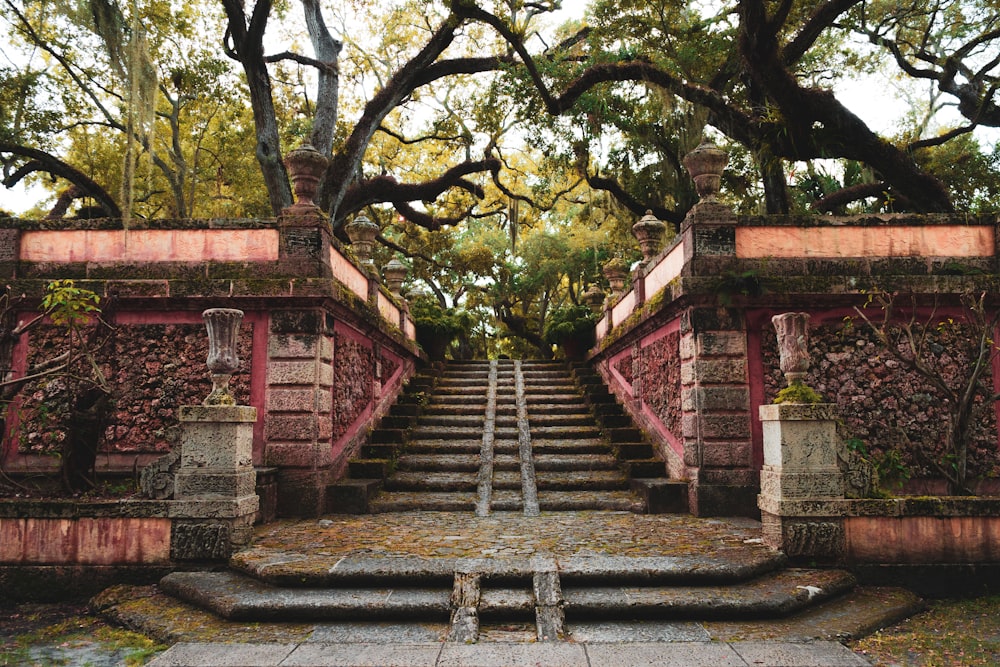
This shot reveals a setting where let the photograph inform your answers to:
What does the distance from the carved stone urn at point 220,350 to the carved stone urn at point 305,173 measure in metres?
1.93

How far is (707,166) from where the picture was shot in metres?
6.80

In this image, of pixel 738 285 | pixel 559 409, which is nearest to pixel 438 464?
pixel 559 409

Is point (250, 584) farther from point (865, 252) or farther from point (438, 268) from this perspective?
point (438, 268)

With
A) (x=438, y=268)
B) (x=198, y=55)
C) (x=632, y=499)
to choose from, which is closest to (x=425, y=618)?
(x=632, y=499)

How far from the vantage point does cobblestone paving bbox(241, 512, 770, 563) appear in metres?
4.99

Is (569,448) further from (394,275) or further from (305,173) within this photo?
(394,275)

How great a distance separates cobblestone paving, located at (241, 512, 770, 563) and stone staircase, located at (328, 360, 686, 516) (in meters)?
0.28

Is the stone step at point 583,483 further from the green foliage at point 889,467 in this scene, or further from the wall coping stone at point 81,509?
the wall coping stone at point 81,509

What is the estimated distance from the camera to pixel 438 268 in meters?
20.3

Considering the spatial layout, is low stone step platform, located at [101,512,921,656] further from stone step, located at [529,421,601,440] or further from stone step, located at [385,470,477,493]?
stone step, located at [529,421,601,440]

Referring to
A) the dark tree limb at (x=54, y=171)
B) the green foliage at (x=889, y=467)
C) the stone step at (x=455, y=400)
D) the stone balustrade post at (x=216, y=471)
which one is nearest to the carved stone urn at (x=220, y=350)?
the stone balustrade post at (x=216, y=471)

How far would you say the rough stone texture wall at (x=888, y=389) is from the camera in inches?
260

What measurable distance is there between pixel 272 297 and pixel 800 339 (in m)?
5.41

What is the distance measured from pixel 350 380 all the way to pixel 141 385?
2385 millimetres
